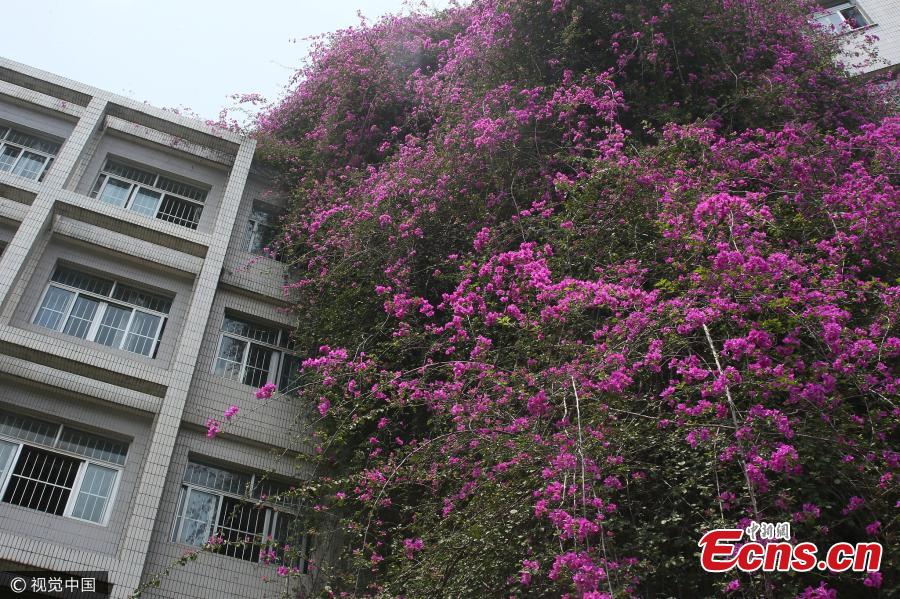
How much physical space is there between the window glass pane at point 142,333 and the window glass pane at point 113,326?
113mm

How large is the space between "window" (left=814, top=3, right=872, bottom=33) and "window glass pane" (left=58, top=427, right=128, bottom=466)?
14.7 m

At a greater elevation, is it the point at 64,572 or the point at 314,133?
the point at 314,133

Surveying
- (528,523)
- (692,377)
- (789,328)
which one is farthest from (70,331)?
(789,328)

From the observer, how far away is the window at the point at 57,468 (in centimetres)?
938

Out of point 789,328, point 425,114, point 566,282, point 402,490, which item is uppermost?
point 425,114

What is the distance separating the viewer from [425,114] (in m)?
13.7

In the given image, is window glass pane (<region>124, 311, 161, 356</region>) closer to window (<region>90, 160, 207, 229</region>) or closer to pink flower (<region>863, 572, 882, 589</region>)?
window (<region>90, 160, 207, 229</region>)

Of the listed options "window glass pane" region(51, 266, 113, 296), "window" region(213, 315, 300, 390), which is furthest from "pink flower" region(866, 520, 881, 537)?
"window glass pane" region(51, 266, 113, 296)

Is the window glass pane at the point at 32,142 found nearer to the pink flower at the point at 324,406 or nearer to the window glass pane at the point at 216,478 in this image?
the window glass pane at the point at 216,478

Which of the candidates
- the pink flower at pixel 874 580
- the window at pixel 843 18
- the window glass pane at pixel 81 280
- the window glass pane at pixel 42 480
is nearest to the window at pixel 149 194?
the window glass pane at pixel 81 280

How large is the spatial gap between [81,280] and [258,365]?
2912mm

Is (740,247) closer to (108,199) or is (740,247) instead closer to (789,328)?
(789,328)

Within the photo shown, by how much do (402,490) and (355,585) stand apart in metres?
1.13

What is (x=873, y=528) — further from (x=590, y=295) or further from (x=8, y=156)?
(x=8, y=156)
